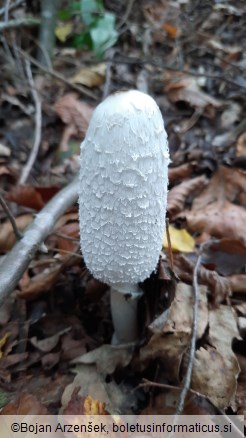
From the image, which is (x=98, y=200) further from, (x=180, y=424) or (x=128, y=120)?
(x=180, y=424)

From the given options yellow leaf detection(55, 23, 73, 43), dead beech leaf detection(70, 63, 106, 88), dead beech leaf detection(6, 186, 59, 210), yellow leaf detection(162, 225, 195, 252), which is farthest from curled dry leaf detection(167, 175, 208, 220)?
yellow leaf detection(55, 23, 73, 43)

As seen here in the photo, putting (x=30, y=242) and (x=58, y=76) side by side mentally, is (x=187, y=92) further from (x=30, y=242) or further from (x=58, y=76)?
(x=30, y=242)

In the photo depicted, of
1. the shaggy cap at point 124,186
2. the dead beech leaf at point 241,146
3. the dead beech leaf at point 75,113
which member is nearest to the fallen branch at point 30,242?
the shaggy cap at point 124,186

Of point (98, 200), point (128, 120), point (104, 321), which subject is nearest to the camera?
point (128, 120)

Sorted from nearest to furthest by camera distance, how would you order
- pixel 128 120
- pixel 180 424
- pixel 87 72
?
1. pixel 128 120
2. pixel 180 424
3. pixel 87 72

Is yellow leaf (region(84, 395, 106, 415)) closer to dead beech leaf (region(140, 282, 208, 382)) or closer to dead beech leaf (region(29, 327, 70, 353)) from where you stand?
dead beech leaf (region(140, 282, 208, 382))

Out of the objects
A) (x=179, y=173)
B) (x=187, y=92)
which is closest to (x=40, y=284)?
(x=179, y=173)

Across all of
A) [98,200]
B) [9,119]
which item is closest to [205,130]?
[9,119]
